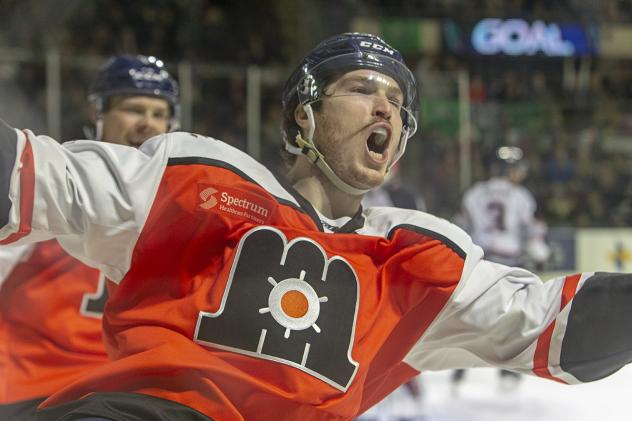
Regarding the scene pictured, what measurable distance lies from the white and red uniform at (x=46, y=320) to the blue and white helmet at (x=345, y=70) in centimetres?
66

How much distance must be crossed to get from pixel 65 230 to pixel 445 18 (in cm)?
101

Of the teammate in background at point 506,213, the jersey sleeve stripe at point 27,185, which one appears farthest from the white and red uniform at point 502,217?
the jersey sleeve stripe at point 27,185

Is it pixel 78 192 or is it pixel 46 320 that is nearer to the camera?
pixel 78 192

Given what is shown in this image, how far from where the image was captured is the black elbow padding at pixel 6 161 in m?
1.05

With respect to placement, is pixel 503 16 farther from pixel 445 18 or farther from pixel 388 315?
pixel 388 315

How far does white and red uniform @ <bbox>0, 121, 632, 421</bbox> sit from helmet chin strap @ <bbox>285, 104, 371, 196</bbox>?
0.05 meters

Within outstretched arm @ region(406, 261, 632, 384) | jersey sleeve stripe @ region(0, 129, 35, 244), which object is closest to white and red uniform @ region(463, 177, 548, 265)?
outstretched arm @ region(406, 261, 632, 384)

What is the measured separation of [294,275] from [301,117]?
1.08 ft

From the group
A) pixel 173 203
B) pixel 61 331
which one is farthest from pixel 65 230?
pixel 61 331

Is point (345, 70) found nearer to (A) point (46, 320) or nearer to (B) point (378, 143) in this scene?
(B) point (378, 143)

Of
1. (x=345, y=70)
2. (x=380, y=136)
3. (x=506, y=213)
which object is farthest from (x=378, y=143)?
(x=506, y=213)

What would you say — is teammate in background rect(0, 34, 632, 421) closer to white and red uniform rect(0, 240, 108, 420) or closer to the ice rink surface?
white and red uniform rect(0, 240, 108, 420)

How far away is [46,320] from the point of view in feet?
6.26

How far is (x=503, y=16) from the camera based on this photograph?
1.79 m
